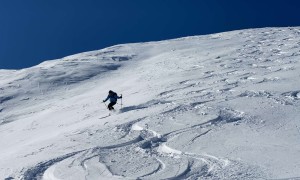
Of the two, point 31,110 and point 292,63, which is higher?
point 292,63

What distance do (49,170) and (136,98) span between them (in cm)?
1059

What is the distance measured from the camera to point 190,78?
23938 millimetres

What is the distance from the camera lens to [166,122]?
13664mm

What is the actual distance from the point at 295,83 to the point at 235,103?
3.88 meters

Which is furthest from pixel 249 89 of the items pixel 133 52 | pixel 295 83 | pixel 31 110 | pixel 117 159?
pixel 133 52

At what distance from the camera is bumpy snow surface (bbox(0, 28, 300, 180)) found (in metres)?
9.46

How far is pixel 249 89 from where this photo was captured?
17.8m

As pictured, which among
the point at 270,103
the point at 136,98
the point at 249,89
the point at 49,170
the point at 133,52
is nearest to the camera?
the point at 49,170

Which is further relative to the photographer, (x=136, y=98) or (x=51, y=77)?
(x=51, y=77)

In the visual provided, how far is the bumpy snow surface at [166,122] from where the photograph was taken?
31.0ft

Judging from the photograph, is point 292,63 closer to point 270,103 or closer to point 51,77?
point 270,103

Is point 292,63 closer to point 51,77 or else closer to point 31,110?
point 31,110

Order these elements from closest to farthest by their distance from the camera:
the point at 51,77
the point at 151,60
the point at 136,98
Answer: the point at 136,98 → the point at 51,77 → the point at 151,60

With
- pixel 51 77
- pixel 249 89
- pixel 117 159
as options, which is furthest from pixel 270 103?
pixel 51 77
